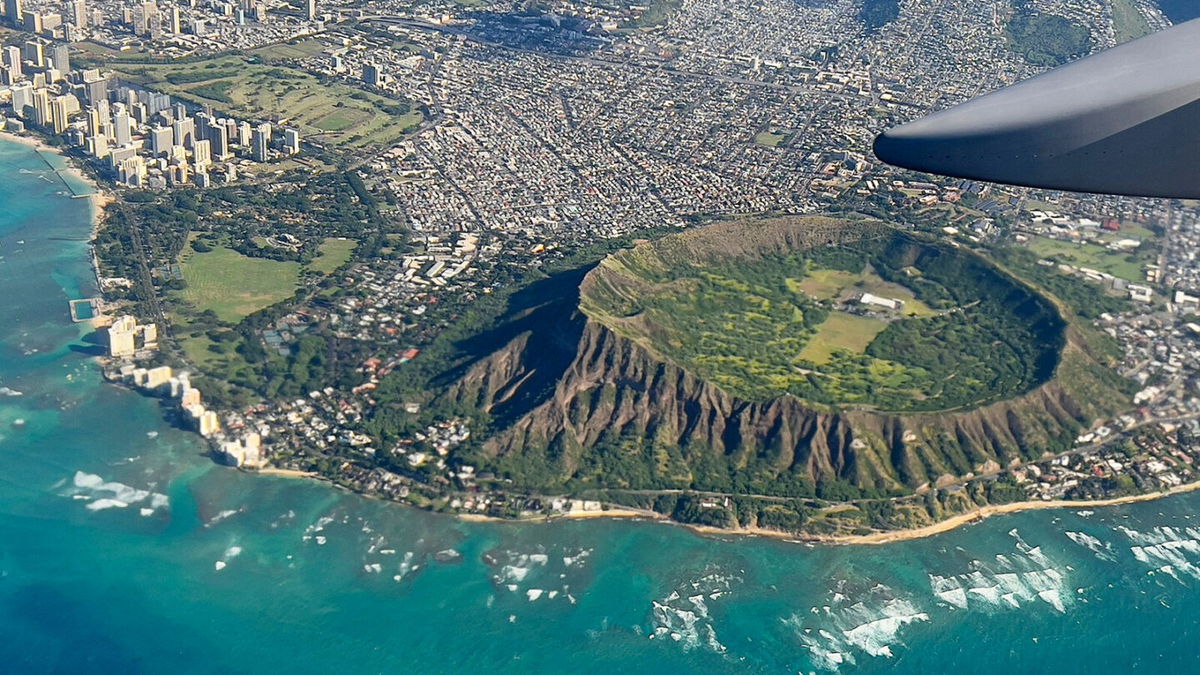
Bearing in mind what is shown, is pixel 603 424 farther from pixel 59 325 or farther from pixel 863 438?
pixel 59 325

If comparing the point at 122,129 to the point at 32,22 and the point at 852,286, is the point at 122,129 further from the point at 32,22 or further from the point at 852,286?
the point at 852,286

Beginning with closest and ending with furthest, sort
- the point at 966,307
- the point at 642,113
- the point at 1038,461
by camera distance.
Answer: the point at 1038,461, the point at 966,307, the point at 642,113

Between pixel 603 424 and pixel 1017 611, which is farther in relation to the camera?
pixel 603 424

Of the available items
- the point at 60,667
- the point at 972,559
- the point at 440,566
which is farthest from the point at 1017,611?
the point at 60,667

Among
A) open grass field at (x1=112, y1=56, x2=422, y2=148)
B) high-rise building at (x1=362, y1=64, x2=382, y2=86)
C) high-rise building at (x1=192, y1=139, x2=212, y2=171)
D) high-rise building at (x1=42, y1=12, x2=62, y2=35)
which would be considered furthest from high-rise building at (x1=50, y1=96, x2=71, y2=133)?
high-rise building at (x1=362, y1=64, x2=382, y2=86)

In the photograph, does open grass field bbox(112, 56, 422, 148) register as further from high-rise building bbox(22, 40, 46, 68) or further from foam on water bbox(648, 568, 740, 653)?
foam on water bbox(648, 568, 740, 653)

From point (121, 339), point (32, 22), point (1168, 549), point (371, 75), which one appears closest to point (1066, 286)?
point (1168, 549)
